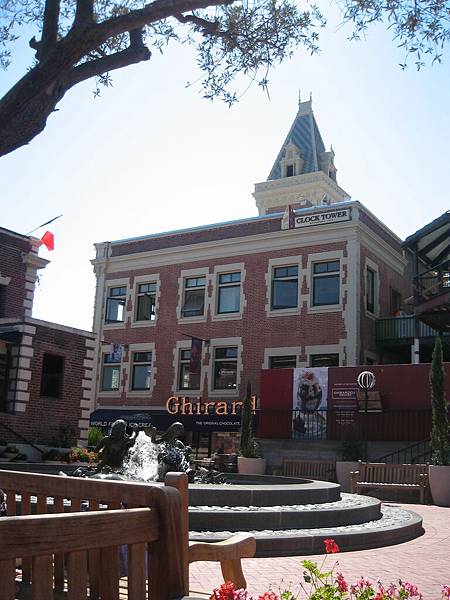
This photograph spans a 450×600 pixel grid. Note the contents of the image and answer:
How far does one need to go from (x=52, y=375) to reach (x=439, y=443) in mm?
12950

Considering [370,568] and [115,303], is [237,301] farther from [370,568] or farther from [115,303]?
[370,568]

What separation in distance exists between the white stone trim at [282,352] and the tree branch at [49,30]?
22.7 metres

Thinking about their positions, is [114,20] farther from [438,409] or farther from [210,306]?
[210,306]

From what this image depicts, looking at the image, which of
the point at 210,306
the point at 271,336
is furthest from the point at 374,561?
the point at 210,306

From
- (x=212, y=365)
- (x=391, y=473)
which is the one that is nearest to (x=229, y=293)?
(x=212, y=365)

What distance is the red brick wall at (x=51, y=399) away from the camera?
71.8 feet

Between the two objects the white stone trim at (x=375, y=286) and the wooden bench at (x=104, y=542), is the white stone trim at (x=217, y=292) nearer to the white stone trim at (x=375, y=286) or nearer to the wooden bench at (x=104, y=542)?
the white stone trim at (x=375, y=286)

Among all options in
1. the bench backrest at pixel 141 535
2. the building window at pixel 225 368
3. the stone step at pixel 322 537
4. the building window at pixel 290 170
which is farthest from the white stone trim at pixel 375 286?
the building window at pixel 290 170

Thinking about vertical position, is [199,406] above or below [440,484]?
above

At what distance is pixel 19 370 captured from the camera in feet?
71.5

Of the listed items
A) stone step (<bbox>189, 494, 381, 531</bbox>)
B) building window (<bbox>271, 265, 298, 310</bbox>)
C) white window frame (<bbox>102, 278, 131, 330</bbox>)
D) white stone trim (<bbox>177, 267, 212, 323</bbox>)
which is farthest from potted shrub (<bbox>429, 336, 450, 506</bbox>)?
white window frame (<bbox>102, 278, 131, 330</bbox>)

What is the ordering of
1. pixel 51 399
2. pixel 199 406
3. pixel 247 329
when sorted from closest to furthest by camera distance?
pixel 51 399 < pixel 199 406 < pixel 247 329

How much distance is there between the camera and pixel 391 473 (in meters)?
17.7

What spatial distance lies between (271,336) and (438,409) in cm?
1298
